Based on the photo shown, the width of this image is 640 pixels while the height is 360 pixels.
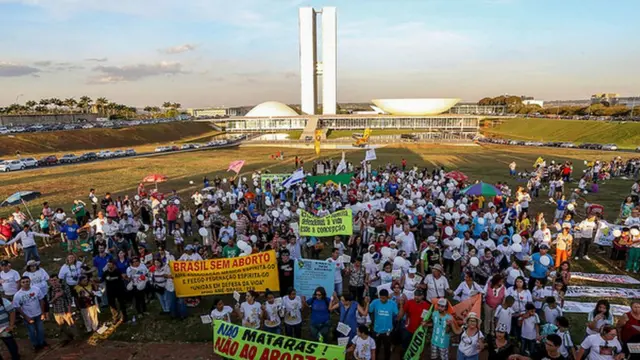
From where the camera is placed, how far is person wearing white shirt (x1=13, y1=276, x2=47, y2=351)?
7141 millimetres

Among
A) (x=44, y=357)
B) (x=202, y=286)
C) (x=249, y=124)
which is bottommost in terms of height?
(x=44, y=357)

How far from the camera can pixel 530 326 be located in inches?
249

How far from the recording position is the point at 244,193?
18.3 meters

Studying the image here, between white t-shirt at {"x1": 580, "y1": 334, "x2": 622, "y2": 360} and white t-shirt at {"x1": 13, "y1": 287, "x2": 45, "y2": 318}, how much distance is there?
31.9ft

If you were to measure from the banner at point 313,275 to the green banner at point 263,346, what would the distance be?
2231 millimetres

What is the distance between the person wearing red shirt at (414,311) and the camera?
6.48 m

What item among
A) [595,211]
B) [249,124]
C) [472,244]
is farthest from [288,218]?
[249,124]

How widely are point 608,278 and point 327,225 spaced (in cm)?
804

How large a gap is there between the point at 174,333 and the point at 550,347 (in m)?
7.22

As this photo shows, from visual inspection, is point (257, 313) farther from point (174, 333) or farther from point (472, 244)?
point (472, 244)

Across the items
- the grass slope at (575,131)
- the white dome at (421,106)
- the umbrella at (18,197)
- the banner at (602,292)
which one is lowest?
the banner at (602,292)

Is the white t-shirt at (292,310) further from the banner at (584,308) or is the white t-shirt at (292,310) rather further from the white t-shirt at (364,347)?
the banner at (584,308)

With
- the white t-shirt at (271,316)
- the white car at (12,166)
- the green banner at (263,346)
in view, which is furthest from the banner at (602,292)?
the white car at (12,166)

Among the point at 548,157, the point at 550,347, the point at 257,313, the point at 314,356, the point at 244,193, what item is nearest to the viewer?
the point at 550,347
